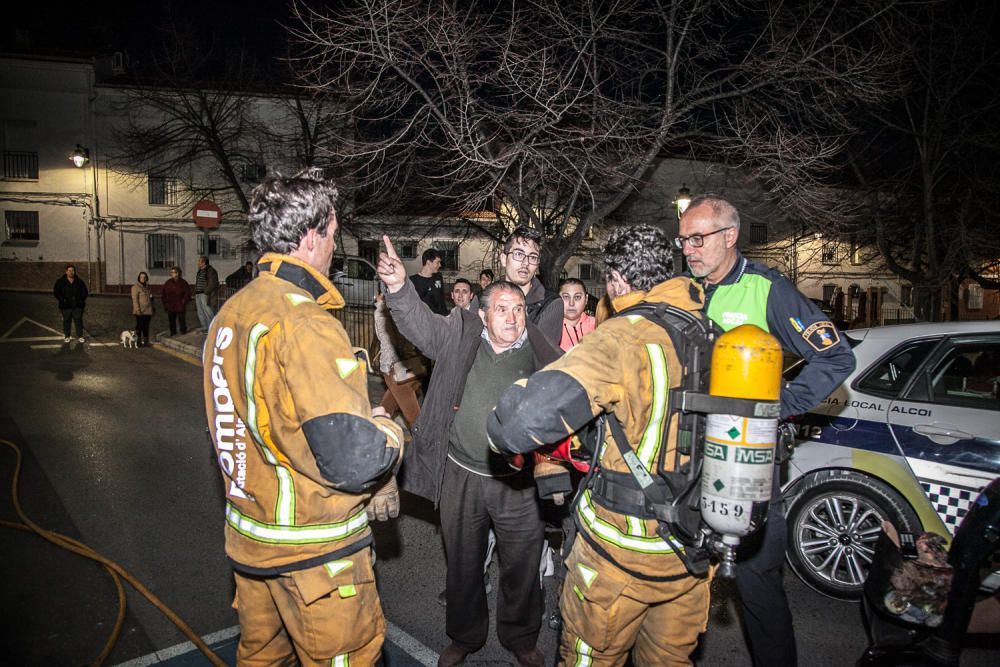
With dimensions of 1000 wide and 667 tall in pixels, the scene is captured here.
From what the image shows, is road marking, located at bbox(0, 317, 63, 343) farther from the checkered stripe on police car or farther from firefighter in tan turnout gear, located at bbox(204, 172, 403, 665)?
the checkered stripe on police car

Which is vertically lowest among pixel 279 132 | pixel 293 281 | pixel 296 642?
pixel 296 642

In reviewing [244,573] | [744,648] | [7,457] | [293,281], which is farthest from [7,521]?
[744,648]

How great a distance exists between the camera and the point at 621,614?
7.68 feet

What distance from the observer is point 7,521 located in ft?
17.0

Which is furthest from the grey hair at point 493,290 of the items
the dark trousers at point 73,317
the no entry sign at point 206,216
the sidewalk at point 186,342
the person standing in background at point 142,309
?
the dark trousers at point 73,317

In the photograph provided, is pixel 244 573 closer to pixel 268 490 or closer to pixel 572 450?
pixel 268 490

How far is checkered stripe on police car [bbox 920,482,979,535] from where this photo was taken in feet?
12.5

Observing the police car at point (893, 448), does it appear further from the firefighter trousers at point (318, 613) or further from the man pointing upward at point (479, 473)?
the firefighter trousers at point (318, 613)

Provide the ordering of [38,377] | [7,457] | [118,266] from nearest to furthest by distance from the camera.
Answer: [7,457]
[38,377]
[118,266]

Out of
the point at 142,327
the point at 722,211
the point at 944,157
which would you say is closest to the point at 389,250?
the point at 722,211

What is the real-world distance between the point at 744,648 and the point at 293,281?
318cm

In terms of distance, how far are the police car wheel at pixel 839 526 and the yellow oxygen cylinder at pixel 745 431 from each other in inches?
101

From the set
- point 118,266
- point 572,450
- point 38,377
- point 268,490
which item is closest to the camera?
point 268,490

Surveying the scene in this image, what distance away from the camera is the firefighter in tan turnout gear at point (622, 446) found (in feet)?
6.97
